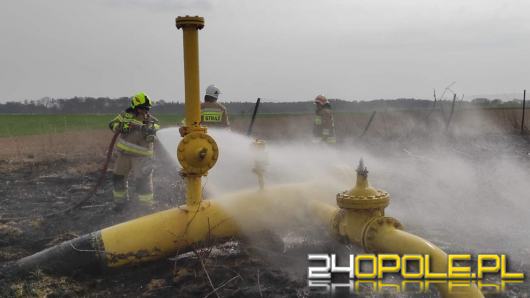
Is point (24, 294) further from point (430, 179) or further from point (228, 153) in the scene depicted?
point (430, 179)

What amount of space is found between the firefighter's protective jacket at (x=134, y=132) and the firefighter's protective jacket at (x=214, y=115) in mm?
850

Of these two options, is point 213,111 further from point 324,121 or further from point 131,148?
point 324,121

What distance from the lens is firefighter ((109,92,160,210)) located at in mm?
6609

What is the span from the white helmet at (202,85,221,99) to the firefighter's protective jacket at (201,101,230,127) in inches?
5.6

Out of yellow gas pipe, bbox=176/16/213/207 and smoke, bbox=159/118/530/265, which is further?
smoke, bbox=159/118/530/265

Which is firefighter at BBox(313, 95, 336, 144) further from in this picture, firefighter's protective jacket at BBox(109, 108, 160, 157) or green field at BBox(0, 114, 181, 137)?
green field at BBox(0, 114, 181, 137)

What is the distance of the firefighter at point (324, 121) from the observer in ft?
35.8

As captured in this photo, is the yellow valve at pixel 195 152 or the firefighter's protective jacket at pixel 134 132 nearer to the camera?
the yellow valve at pixel 195 152

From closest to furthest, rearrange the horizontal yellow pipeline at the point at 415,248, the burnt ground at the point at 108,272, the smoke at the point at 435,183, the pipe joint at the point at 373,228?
the horizontal yellow pipeline at the point at 415,248 → the pipe joint at the point at 373,228 → the burnt ground at the point at 108,272 → the smoke at the point at 435,183

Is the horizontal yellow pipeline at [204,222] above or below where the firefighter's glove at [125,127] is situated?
below

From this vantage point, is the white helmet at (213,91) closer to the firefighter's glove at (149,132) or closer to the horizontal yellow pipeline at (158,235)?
the firefighter's glove at (149,132)

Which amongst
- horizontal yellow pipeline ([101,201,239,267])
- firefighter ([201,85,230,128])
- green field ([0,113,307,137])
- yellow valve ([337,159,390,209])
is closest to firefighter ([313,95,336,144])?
firefighter ([201,85,230,128])

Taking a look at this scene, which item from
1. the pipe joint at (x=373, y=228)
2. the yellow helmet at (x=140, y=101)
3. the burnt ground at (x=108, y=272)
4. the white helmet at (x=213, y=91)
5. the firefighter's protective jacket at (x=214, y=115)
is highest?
the white helmet at (x=213, y=91)

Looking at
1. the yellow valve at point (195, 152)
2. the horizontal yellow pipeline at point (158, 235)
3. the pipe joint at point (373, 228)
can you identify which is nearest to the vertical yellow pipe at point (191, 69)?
the yellow valve at point (195, 152)
